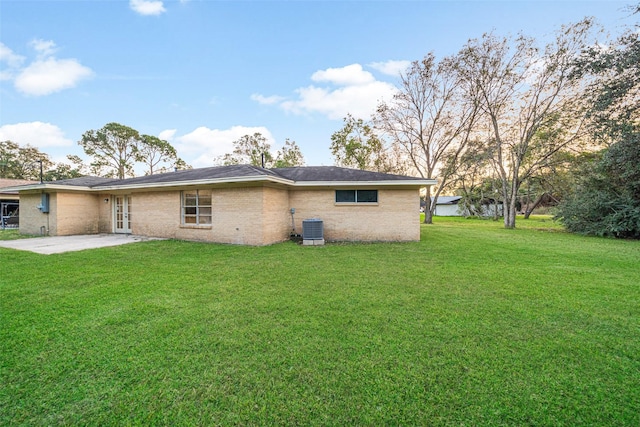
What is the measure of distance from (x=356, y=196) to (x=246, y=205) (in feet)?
14.1

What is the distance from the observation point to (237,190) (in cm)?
916

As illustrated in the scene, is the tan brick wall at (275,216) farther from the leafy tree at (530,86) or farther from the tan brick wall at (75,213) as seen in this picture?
the leafy tree at (530,86)

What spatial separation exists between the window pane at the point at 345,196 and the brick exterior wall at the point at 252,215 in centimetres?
21

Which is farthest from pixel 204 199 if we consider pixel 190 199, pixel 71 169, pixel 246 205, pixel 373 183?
pixel 71 169

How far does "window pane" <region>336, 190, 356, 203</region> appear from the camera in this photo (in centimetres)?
1016

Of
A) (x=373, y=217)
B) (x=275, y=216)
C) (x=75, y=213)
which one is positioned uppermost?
(x=75, y=213)

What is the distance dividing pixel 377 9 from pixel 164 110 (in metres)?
15.2

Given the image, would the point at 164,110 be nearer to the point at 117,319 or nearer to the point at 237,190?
the point at 237,190

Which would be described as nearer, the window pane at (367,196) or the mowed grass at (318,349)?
the mowed grass at (318,349)

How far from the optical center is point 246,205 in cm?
905

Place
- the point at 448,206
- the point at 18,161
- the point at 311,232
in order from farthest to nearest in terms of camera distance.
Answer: the point at 448,206, the point at 18,161, the point at 311,232

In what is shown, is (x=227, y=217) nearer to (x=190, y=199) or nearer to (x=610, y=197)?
(x=190, y=199)

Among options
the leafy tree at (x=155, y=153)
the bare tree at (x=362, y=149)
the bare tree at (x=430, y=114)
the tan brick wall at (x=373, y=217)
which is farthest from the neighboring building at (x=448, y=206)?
the leafy tree at (x=155, y=153)

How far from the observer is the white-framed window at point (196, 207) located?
9.82 m
